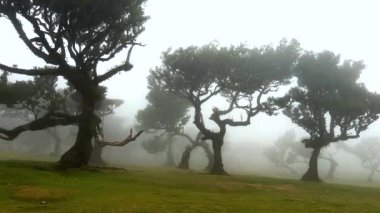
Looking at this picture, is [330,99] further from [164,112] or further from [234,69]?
[164,112]

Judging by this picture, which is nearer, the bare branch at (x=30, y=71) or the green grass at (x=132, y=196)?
the green grass at (x=132, y=196)

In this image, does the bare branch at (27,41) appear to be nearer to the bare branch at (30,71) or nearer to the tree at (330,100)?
the bare branch at (30,71)

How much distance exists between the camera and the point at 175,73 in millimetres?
66812

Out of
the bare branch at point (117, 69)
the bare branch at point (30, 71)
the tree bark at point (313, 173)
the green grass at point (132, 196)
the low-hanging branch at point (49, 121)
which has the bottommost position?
the green grass at point (132, 196)

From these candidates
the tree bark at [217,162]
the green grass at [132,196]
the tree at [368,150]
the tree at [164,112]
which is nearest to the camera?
the green grass at [132,196]

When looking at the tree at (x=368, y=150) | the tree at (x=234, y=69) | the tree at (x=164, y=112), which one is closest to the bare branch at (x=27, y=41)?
the tree at (x=234, y=69)

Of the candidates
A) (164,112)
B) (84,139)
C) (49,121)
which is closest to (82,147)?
(84,139)

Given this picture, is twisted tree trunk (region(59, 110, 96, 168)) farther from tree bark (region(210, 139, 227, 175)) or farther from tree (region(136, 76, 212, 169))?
tree (region(136, 76, 212, 169))

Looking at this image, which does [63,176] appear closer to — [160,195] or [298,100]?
[160,195]

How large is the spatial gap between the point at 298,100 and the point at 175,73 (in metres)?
18.4

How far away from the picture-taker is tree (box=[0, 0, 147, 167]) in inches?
1672

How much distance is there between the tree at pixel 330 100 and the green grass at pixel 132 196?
2096cm

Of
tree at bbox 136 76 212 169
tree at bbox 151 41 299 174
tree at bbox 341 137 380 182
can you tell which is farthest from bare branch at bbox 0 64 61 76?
tree at bbox 341 137 380 182

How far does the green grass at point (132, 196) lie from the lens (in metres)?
23.7
